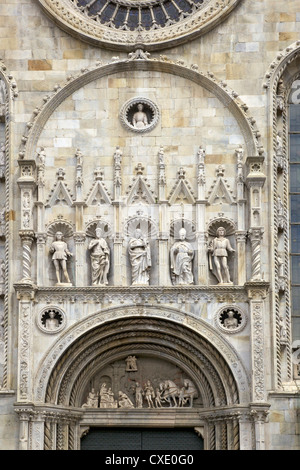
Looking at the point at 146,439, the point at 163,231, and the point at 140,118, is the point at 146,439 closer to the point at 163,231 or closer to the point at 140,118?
the point at 163,231

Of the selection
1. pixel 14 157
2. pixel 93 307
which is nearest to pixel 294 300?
pixel 93 307

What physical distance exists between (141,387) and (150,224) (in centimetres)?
320

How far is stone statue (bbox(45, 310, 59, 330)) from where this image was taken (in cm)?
3203

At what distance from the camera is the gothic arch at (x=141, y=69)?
32.8 m

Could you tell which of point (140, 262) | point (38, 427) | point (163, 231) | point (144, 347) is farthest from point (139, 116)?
point (38, 427)

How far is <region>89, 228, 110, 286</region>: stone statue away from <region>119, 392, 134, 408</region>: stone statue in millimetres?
2209

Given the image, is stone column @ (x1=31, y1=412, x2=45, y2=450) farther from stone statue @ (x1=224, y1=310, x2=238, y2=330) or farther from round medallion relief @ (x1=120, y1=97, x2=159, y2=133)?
round medallion relief @ (x1=120, y1=97, x2=159, y2=133)

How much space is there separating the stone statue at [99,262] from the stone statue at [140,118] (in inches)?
101

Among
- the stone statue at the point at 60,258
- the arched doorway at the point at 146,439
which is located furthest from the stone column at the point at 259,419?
the stone statue at the point at 60,258

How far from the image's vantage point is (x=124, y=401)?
32.2 m

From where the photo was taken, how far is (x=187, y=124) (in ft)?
108
